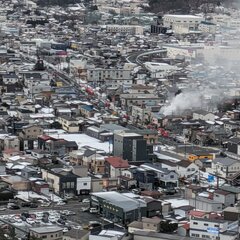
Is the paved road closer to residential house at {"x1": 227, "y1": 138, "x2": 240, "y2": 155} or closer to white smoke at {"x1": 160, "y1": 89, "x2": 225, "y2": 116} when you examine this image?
residential house at {"x1": 227, "y1": 138, "x2": 240, "y2": 155}

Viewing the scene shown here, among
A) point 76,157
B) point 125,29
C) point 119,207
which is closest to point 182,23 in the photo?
point 125,29

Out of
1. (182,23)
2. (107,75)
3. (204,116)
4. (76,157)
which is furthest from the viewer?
(182,23)

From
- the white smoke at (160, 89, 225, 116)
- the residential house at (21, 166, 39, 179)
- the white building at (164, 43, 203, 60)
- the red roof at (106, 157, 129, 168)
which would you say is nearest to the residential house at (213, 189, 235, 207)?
the red roof at (106, 157, 129, 168)

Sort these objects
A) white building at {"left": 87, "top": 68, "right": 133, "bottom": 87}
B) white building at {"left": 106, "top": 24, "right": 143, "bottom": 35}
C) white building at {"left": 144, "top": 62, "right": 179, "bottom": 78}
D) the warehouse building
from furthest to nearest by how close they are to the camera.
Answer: white building at {"left": 106, "top": 24, "right": 143, "bottom": 35} → white building at {"left": 144, "top": 62, "right": 179, "bottom": 78} → white building at {"left": 87, "top": 68, "right": 133, "bottom": 87} → the warehouse building

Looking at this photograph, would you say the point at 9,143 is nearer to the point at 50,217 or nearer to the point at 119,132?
the point at 119,132

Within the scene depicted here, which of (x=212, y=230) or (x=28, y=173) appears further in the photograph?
(x=28, y=173)

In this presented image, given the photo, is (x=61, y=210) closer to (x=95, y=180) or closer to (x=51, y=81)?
(x=95, y=180)
